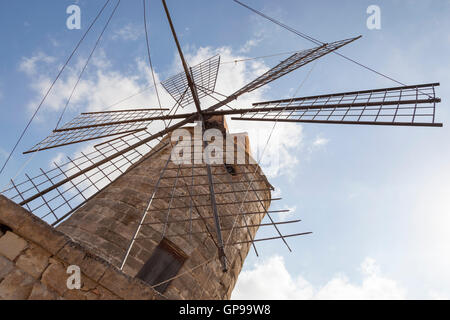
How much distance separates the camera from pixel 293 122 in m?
4.93

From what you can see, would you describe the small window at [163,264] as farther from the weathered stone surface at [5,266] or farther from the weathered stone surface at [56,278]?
the weathered stone surface at [5,266]

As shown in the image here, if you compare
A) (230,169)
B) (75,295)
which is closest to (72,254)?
(75,295)

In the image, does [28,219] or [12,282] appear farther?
[28,219]

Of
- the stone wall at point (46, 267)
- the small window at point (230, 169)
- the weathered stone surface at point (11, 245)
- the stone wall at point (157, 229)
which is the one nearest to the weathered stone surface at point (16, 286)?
the stone wall at point (46, 267)

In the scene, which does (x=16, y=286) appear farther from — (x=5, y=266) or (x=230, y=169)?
(x=230, y=169)

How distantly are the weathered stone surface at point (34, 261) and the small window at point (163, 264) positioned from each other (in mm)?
1924

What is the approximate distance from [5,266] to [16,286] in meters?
0.17

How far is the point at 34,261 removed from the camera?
1919mm

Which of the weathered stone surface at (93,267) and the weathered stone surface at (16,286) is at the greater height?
the weathered stone surface at (93,267)

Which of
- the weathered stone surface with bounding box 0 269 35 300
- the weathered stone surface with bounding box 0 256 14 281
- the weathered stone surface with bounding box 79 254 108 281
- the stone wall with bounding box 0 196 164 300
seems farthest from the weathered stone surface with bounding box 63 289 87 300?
the weathered stone surface with bounding box 0 256 14 281

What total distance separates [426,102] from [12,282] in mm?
5805

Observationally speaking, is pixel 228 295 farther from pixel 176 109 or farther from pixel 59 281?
pixel 176 109

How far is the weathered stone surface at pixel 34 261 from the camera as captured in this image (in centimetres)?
188
